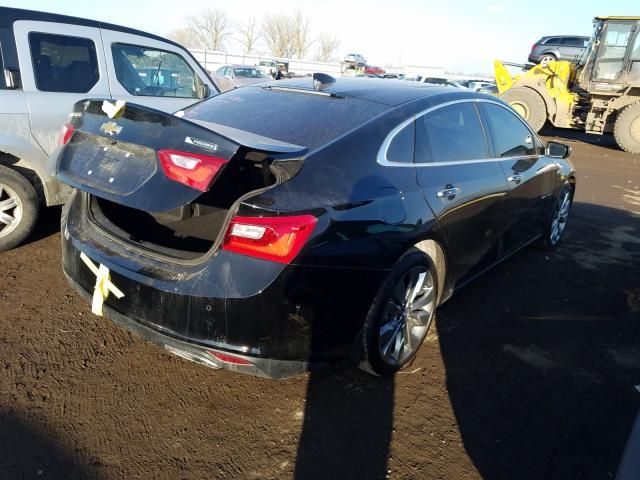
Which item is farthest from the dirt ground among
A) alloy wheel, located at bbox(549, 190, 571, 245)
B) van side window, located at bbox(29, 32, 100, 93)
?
van side window, located at bbox(29, 32, 100, 93)

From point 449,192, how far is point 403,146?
0.45 m

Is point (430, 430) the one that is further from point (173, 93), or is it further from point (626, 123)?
point (626, 123)

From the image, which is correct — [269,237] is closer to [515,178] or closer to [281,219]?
[281,219]

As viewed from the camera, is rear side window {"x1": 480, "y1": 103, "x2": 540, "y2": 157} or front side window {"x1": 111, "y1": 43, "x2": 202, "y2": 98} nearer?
rear side window {"x1": 480, "y1": 103, "x2": 540, "y2": 157}

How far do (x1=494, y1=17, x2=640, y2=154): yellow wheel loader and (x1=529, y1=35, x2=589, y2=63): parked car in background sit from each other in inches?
308

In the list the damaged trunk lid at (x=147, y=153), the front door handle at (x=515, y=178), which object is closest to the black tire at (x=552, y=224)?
the front door handle at (x=515, y=178)

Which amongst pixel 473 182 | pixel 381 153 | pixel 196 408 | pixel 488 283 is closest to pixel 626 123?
pixel 488 283

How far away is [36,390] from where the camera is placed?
244 cm

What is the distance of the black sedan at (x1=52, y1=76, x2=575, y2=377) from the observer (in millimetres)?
2037

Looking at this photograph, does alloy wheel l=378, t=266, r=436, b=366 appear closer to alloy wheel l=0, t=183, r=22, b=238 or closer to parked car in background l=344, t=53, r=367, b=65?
alloy wheel l=0, t=183, r=22, b=238

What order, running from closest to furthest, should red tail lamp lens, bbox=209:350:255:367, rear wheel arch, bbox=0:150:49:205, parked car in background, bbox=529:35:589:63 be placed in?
red tail lamp lens, bbox=209:350:255:367
rear wheel arch, bbox=0:150:49:205
parked car in background, bbox=529:35:589:63

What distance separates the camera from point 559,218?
5.07m

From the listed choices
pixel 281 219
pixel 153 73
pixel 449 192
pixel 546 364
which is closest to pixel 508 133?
pixel 449 192

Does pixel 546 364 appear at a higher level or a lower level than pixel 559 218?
lower
